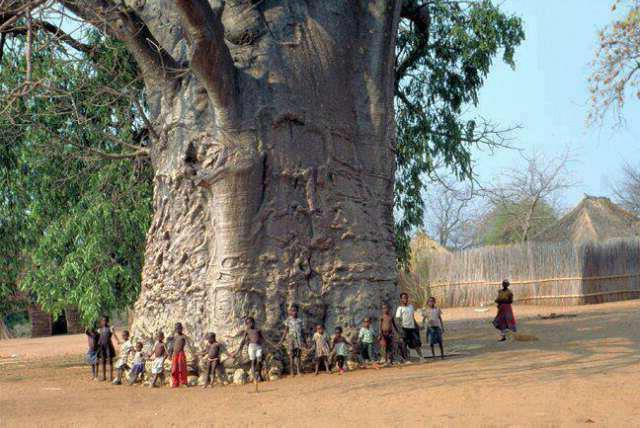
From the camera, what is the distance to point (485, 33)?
14.6m

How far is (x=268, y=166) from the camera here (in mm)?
10172

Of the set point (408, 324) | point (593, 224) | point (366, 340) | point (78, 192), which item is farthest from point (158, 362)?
point (593, 224)

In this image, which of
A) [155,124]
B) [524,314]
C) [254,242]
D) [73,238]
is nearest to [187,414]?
[254,242]

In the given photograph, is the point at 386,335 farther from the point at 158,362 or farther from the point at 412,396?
the point at 158,362

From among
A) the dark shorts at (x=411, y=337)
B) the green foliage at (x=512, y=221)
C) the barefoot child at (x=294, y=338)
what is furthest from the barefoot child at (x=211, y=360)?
the green foliage at (x=512, y=221)

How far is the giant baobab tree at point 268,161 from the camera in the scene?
9.97m

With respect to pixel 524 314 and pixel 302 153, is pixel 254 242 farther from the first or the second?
pixel 524 314

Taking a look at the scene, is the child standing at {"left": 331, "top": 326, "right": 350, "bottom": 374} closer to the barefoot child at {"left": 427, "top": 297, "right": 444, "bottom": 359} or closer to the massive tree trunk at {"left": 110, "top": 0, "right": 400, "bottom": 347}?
the massive tree trunk at {"left": 110, "top": 0, "right": 400, "bottom": 347}

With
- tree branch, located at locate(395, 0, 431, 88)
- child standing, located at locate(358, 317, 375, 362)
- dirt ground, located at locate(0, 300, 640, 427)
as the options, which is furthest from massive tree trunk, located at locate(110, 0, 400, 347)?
tree branch, located at locate(395, 0, 431, 88)

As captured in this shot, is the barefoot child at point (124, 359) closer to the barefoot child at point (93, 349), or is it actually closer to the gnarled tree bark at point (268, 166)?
the gnarled tree bark at point (268, 166)

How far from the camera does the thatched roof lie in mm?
28422

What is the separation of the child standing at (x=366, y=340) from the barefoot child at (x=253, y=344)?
1.34 metres

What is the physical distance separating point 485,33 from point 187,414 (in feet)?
32.1

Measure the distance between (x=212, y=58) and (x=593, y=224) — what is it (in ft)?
73.7
